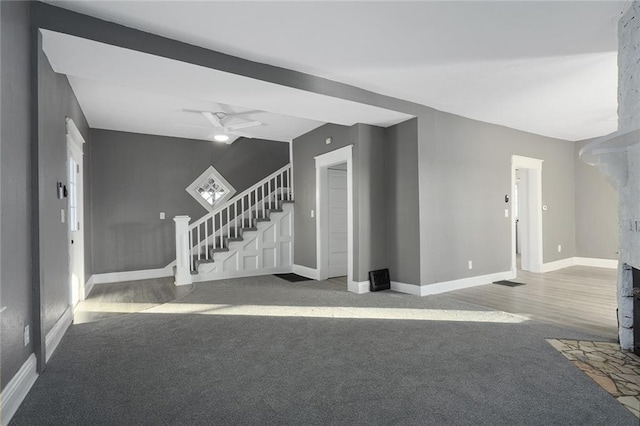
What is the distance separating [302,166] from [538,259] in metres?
4.81

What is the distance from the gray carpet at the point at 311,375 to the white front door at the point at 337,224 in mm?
2400

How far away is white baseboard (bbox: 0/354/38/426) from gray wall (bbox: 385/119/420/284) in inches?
162

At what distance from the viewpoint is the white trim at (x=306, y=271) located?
6.06m

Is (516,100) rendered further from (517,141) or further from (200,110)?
(200,110)

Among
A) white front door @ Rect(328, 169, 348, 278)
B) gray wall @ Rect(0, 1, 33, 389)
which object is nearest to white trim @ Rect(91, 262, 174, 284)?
white front door @ Rect(328, 169, 348, 278)

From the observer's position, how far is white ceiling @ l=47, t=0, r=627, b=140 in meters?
2.54

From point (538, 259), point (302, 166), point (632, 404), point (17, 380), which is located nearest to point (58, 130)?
point (17, 380)

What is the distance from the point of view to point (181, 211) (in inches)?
267

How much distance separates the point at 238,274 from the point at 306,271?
1217 mm

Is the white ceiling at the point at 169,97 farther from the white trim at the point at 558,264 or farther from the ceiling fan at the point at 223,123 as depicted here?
the white trim at the point at 558,264

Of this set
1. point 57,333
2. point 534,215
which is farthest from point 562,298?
point 57,333

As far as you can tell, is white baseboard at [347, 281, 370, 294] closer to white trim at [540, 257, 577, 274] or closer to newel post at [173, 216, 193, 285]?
newel post at [173, 216, 193, 285]

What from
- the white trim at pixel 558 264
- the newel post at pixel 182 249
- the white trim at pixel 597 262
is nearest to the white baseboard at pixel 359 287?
the newel post at pixel 182 249

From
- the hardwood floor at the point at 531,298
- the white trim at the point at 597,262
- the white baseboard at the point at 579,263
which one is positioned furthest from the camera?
the white trim at the point at 597,262
